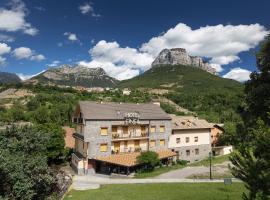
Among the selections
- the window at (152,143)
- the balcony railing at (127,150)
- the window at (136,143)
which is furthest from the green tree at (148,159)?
the window at (152,143)

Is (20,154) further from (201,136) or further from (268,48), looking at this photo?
(201,136)

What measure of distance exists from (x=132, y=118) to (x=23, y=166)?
24.0 metres

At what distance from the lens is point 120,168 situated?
1736 inches

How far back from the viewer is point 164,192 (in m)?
→ 31.0

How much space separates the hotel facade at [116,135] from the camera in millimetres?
43656

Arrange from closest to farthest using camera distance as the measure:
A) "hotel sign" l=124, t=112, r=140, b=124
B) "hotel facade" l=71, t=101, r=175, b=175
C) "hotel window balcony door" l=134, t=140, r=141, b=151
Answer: "hotel facade" l=71, t=101, r=175, b=175, "hotel sign" l=124, t=112, r=140, b=124, "hotel window balcony door" l=134, t=140, r=141, b=151

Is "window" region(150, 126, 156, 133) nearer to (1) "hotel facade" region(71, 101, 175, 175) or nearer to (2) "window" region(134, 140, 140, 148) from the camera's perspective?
(1) "hotel facade" region(71, 101, 175, 175)

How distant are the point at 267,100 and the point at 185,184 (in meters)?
15.6

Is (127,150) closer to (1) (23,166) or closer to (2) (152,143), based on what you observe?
(2) (152,143)

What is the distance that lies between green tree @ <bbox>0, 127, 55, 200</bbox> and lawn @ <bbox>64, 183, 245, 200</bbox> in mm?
3982

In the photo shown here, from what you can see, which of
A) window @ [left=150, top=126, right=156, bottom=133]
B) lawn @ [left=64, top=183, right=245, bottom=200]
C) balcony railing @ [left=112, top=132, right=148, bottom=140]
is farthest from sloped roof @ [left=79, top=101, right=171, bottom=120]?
lawn @ [left=64, top=183, right=245, bottom=200]

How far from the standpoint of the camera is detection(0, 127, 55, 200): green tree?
76.7ft

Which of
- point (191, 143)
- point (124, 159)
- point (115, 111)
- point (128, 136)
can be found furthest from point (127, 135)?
point (191, 143)

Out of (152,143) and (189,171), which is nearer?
(189,171)
